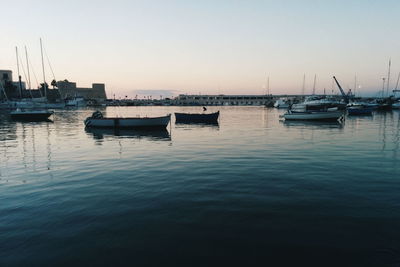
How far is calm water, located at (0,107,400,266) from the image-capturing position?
6934 millimetres

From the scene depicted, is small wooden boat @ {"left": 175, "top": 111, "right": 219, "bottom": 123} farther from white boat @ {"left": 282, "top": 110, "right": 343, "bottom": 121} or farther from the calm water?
the calm water

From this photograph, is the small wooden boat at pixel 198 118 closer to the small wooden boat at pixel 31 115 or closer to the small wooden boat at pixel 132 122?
the small wooden boat at pixel 132 122

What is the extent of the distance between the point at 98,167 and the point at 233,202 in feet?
34.4

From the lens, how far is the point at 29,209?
10.1 metres

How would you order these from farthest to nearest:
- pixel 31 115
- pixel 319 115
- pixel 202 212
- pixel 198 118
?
pixel 31 115, pixel 198 118, pixel 319 115, pixel 202 212

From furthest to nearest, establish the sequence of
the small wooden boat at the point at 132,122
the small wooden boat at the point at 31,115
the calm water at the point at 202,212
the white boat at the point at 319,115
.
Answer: the small wooden boat at the point at 31,115 → the white boat at the point at 319,115 → the small wooden boat at the point at 132,122 → the calm water at the point at 202,212

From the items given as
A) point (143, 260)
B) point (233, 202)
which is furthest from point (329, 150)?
point (143, 260)

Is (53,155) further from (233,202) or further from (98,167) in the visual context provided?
(233,202)

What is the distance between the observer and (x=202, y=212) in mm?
9562

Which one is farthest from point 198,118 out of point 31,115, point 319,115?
point 31,115

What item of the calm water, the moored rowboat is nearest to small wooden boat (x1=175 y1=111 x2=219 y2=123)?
the moored rowboat

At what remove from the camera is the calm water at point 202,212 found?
22.7ft

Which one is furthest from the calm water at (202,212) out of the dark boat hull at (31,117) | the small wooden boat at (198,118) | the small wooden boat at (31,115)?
the dark boat hull at (31,117)

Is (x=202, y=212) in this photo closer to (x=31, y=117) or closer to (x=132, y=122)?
(x=132, y=122)
